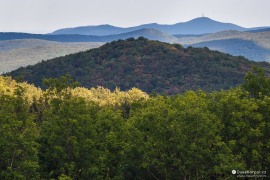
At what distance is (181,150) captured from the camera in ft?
125

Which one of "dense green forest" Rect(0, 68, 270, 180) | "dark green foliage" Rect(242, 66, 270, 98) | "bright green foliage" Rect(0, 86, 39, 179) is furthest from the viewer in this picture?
"dark green foliage" Rect(242, 66, 270, 98)

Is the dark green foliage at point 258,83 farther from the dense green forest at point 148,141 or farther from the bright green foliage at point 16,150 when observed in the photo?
the bright green foliage at point 16,150

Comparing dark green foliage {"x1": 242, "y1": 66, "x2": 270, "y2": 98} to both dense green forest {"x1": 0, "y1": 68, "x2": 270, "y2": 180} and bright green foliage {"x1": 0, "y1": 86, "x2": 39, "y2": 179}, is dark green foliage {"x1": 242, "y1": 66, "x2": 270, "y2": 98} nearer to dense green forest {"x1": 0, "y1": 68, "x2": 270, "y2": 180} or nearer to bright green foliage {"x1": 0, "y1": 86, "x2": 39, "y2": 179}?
dense green forest {"x1": 0, "y1": 68, "x2": 270, "y2": 180}

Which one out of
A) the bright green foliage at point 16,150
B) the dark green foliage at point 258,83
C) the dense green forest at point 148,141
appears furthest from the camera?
the dark green foliage at point 258,83

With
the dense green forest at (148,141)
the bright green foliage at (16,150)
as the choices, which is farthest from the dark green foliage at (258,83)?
the bright green foliage at (16,150)

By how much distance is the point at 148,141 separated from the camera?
39.6 m

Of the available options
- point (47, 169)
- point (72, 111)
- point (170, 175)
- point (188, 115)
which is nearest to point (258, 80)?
point (188, 115)

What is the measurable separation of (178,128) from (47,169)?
15.5 m

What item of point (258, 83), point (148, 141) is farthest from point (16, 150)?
point (258, 83)

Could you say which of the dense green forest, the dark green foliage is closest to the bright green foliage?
the dense green forest

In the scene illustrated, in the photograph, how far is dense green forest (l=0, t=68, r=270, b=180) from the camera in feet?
122

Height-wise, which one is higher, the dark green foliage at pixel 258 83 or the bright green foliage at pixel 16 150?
the dark green foliage at pixel 258 83

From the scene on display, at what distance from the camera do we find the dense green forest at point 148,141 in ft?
122

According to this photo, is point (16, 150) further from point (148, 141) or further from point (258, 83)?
point (258, 83)
